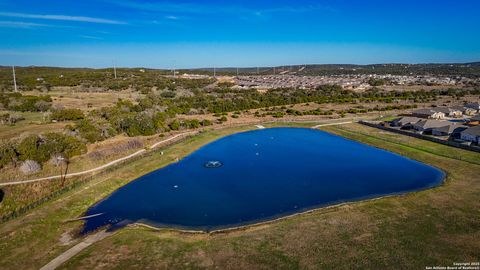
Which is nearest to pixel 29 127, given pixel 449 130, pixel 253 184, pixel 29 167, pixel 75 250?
pixel 29 167

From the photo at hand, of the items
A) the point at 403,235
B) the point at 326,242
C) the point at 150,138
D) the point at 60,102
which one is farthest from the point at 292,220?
the point at 60,102

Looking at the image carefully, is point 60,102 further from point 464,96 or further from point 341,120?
point 464,96

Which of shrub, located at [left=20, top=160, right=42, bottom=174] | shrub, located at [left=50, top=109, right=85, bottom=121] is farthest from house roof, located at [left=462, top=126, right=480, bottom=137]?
shrub, located at [left=50, top=109, right=85, bottom=121]

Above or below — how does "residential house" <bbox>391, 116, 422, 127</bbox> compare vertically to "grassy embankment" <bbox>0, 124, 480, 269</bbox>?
above

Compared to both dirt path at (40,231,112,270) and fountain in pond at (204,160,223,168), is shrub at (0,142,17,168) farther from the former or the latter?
fountain in pond at (204,160,223,168)

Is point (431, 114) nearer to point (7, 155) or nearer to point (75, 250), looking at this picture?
point (75, 250)

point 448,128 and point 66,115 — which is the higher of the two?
point 66,115

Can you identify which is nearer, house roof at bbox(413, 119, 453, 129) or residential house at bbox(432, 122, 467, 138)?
residential house at bbox(432, 122, 467, 138)
